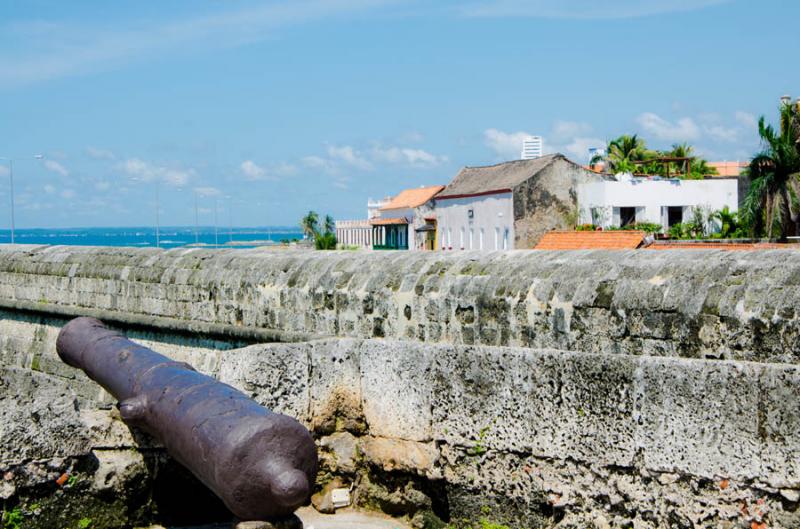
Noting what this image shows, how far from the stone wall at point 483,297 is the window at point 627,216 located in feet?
105

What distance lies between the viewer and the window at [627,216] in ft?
136

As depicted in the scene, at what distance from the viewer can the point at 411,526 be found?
17.7ft

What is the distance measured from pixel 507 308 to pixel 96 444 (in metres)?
2.75

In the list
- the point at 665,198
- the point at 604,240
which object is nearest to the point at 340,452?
the point at 604,240

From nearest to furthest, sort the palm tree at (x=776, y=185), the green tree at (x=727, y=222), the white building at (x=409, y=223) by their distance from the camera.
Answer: the palm tree at (x=776, y=185) < the green tree at (x=727, y=222) < the white building at (x=409, y=223)

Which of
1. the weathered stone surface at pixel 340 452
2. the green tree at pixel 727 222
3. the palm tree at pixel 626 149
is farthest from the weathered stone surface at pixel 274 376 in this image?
the palm tree at pixel 626 149

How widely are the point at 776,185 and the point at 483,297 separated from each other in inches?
1216

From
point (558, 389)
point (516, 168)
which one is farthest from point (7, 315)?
point (516, 168)

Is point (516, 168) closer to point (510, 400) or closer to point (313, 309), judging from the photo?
point (313, 309)

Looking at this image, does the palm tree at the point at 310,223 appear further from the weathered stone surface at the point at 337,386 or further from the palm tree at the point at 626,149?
the weathered stone surface at the point at 337,386

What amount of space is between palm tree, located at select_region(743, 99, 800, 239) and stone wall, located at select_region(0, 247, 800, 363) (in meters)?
27.1

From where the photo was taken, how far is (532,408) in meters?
4.82

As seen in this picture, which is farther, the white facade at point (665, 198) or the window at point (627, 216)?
the white facade at point (665, 198)

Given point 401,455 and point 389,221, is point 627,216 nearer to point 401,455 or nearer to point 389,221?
point 389,221
